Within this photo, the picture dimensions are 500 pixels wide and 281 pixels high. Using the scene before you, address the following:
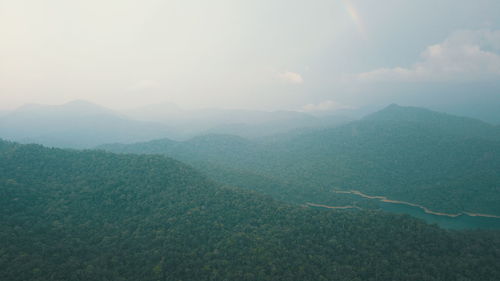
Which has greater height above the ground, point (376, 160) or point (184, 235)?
point (376, 160)

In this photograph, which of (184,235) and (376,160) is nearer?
(184,235)

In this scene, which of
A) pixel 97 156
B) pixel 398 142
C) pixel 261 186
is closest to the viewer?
pixel 97 156

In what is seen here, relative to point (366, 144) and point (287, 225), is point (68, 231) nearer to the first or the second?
point (287, 225)

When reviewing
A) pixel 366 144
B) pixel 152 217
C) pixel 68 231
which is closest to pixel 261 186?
pixel 152 217

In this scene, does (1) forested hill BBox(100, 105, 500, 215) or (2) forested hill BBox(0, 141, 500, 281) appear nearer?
(2) forested hill BBox(0, 141, 500, 281)
